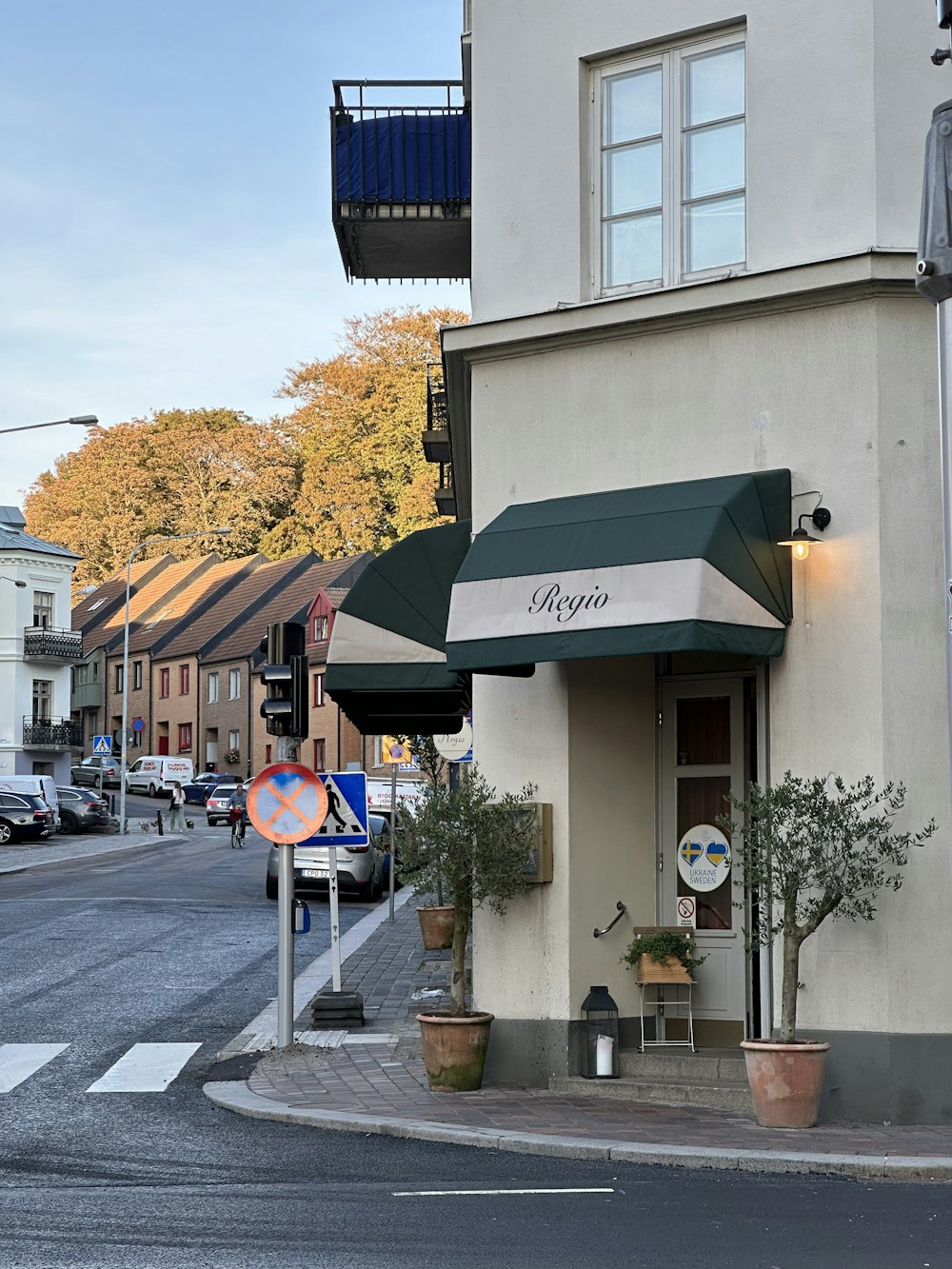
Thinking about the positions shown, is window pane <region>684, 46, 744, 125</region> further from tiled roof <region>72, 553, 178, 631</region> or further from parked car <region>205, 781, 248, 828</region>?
tiled roof <region>72, 553, 178, 631</region>

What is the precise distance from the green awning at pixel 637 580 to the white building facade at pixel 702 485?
22 millimetres

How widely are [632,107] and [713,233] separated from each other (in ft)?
3.93

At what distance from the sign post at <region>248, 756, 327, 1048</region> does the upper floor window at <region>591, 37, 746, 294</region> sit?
4.37 meters

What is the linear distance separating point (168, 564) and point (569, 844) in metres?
86.9

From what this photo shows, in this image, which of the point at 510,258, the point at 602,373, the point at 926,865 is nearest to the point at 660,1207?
the point at 926,865

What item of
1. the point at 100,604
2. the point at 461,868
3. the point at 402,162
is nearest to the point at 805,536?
the point at 461,868

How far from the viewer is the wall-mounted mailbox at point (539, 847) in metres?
11.7

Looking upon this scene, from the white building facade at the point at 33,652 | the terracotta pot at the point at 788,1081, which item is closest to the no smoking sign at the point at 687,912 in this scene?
the terracotta pot at the point at 788,1081

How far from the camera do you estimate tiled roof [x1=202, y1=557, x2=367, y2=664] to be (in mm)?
74625

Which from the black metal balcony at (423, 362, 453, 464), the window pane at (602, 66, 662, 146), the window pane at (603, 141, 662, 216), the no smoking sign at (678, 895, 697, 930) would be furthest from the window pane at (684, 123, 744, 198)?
the black metal balcony at (423, 362, 453, 464)

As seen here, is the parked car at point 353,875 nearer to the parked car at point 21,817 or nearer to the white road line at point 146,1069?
the white road line at point 146,1069

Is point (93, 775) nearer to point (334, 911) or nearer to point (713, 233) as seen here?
point (334, 911)

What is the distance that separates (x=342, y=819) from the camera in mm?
14875

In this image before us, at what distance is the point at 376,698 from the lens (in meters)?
14.9
